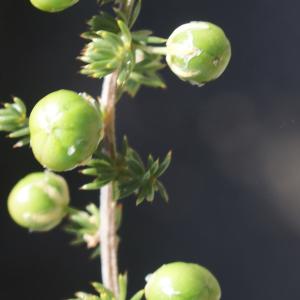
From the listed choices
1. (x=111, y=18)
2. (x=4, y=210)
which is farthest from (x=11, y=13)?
(x=111, y=18)

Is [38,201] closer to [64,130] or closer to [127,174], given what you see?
[127,174]

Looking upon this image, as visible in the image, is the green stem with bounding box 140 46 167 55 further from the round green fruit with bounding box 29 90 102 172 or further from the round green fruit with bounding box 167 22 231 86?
the round green fruit with bounding box 29 90 102 172

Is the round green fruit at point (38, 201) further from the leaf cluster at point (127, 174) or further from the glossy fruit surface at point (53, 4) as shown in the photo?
the glossy fruit surface at point (53, 4)

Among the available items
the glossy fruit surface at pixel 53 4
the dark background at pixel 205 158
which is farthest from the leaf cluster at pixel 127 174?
the dark background at pixel 205 158

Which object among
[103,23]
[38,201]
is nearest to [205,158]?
[38,201]

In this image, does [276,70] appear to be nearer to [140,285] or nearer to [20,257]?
[140,285]

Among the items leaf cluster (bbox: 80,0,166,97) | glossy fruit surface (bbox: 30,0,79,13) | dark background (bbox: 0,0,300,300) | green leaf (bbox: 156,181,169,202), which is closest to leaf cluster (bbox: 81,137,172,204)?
green leaf (bbox: 156,181,169,202)
